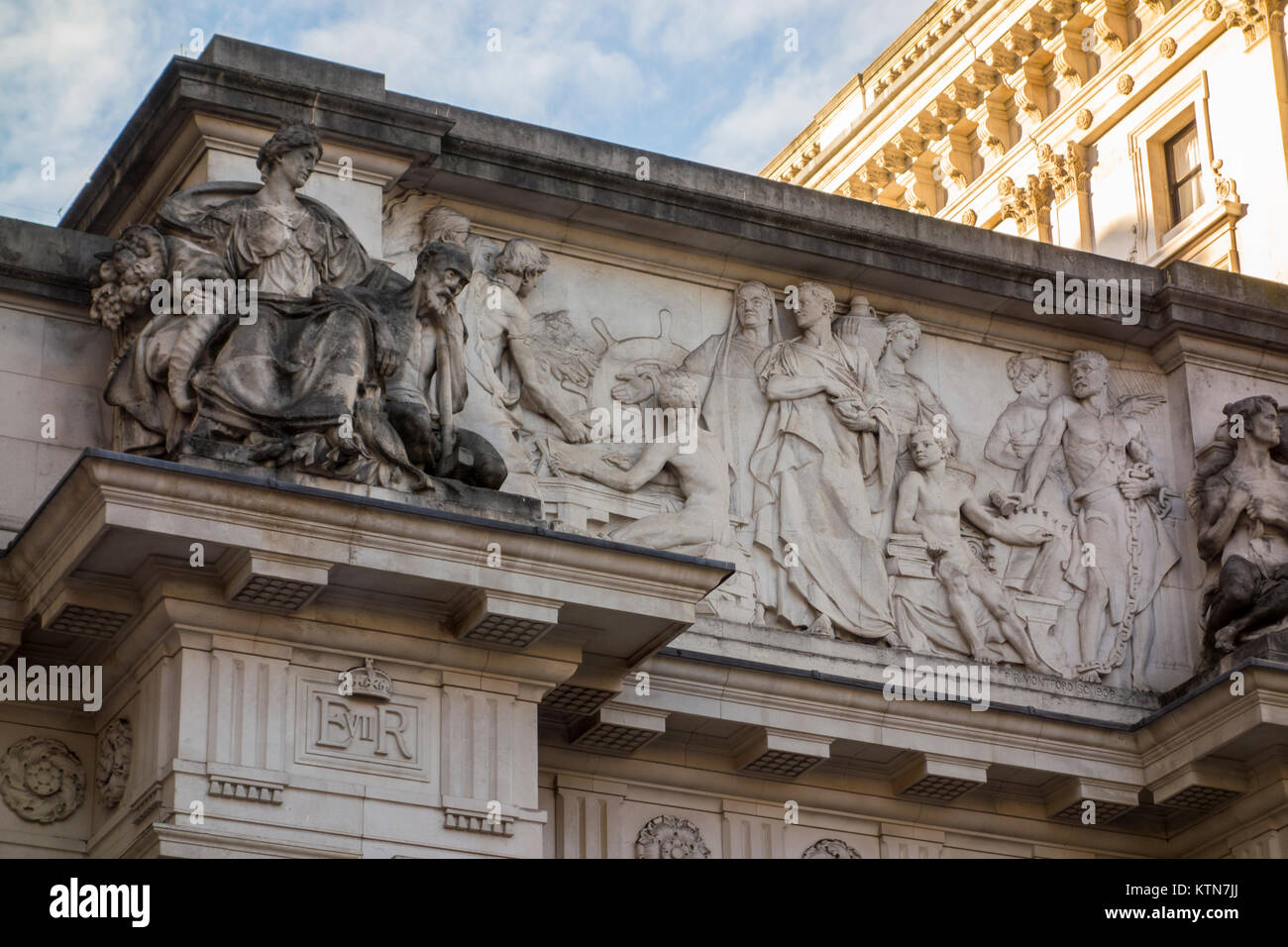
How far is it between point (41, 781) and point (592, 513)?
4361mm

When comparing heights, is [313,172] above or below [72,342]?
above

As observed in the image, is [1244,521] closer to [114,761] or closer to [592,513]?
[592,513]

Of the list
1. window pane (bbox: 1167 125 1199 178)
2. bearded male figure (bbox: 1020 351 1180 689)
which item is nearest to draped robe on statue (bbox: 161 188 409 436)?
bearded male figure (bbox: 1020 351 1180 689)

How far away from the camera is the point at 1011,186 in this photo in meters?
33.1

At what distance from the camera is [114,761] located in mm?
17031

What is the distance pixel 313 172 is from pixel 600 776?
4707mm

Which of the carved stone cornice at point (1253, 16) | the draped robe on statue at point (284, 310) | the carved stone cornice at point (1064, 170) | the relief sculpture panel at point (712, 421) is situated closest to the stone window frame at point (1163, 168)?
the carved stone cornice at point (1253, 16)

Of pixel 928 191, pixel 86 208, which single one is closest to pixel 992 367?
pixel 86 208

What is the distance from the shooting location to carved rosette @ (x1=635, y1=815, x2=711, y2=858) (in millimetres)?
18891

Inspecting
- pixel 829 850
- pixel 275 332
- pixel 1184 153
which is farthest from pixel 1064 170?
pixel 275 332

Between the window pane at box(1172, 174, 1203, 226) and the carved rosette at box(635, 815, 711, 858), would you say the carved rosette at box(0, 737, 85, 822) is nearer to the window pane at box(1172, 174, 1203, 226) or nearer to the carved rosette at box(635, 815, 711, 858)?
the carved rosette at box(635, 815, 711, 858)

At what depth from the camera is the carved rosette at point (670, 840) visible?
18.9 meters

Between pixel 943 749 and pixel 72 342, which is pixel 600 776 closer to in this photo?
pixel 943 749

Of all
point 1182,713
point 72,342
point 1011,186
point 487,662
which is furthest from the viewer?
point 1011,186
